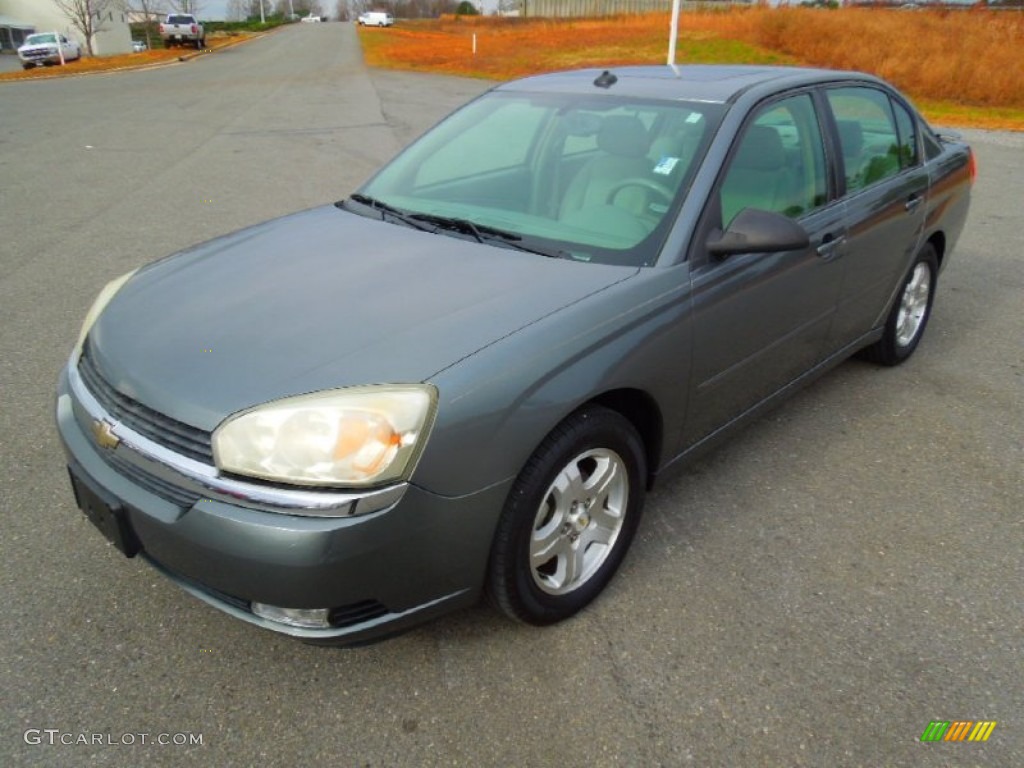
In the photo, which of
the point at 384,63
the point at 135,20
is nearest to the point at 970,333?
the point at 384,63

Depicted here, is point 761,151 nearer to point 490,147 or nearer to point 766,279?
point 766,279

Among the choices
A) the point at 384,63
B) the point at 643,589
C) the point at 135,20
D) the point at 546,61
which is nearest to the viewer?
the point at 643,589

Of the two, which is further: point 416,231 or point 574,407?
point 416,231

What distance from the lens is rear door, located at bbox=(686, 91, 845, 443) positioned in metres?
2.70

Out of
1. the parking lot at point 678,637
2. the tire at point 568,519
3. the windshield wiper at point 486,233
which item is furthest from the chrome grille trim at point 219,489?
the windshield wiper at point 486,233

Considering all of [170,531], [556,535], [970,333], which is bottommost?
[970,333]

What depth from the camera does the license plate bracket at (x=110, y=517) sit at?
2.05 metres

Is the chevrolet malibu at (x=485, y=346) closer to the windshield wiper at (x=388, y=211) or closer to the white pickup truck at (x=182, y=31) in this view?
the windshield wiper at (x=388, y=211)

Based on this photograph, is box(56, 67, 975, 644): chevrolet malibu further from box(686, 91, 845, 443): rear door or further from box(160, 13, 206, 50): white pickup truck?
box(160, 13, 206, 50): white pickup truck

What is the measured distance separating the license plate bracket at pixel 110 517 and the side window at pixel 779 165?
212 centimetres

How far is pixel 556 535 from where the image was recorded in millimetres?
2352

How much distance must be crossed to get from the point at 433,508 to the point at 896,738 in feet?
4.56

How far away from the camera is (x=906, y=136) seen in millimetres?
4078

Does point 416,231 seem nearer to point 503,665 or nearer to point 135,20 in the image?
point 503,665
